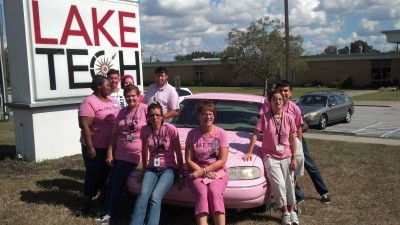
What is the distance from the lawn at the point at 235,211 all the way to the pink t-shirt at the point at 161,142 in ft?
2.61

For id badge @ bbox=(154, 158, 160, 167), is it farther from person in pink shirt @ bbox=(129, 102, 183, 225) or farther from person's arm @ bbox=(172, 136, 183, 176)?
person's arm @ bbox=(172, 136, 183, 176)

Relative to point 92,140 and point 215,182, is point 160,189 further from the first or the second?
point 92,140

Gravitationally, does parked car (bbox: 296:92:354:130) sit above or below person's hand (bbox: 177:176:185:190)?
below

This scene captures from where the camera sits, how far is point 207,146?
4660 millimetres

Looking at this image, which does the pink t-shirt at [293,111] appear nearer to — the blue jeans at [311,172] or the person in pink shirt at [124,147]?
the blue jeans at [311,172]

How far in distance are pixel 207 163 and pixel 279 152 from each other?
898 millimetres

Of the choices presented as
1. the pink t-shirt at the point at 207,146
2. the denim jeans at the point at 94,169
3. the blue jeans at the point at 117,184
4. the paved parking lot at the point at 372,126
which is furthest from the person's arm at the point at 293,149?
the paved parking lot at the point at 372,126

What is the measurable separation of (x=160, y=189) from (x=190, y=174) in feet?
1.18

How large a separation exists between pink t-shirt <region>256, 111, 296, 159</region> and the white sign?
490 centimetres

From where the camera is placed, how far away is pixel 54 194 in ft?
20.0

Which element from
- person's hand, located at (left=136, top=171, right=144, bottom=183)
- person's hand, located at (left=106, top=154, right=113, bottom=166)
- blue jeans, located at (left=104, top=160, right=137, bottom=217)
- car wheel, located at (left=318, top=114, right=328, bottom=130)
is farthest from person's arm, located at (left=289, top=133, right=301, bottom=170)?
car wheel, located at (left=318, top=114, right=328, bottom=130)

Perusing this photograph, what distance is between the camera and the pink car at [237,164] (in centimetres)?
473

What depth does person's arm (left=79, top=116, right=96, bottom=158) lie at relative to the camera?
5.14 meters

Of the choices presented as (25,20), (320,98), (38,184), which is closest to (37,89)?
(25,20)
